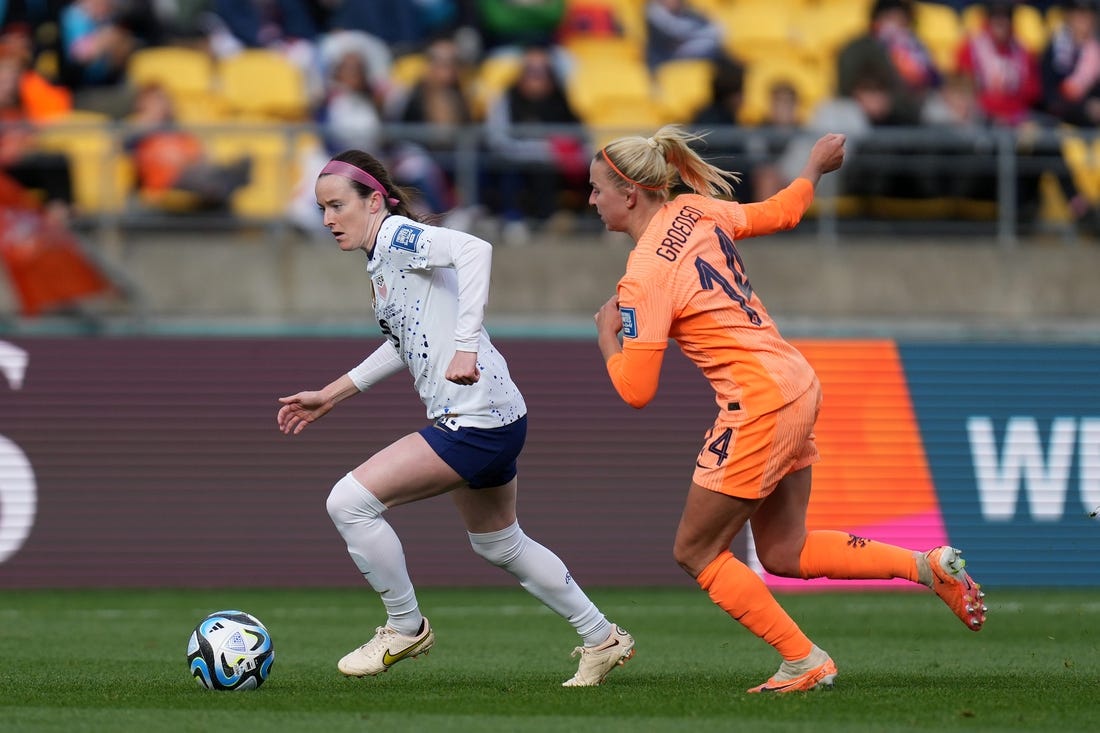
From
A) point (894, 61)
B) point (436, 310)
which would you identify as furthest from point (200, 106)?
point (436, 310)

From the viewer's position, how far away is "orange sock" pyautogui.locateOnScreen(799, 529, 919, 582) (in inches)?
253

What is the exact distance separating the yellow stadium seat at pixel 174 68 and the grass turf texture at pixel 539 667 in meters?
4.87

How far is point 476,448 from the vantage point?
648 centimetres

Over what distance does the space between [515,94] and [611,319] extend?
7.64 m

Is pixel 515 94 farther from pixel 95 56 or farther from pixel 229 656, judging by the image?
pixel 229 656

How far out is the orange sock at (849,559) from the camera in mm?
6430

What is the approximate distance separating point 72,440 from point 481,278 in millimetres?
5778

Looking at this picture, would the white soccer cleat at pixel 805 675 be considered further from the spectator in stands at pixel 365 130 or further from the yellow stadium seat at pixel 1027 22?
the yellow stadium seat at pixel 1027 22

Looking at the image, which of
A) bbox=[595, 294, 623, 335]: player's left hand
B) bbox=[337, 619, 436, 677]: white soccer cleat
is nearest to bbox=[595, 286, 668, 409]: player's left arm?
bbox=[595, 294, 623, 335]: player's left hand

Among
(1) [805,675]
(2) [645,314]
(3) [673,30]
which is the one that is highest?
(2) [645,314]

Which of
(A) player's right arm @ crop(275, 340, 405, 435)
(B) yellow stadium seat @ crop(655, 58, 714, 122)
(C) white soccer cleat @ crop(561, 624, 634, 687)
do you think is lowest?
(C) white soccer cleat @ crop(561, 624, 634, 687)

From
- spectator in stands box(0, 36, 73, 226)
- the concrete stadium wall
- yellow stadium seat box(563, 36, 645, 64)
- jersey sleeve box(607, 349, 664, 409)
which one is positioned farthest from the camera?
yellow stadium seat box(563, 36, 645, 64)

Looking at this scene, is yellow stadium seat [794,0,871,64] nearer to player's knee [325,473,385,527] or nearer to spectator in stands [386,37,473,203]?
spectator in stands [386,37,473,203]

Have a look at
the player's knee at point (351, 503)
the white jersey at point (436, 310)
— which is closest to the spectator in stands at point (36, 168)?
the white jersey at point (436, 310)
